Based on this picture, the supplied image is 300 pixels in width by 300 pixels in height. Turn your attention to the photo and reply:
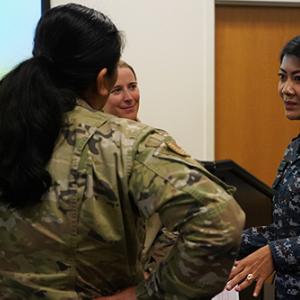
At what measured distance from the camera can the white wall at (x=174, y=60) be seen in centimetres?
336

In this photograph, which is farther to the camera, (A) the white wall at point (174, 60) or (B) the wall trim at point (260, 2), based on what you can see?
(B) the wall trim at point (260, 2)

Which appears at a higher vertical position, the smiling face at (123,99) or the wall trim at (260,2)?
the wall trim at (260,2)

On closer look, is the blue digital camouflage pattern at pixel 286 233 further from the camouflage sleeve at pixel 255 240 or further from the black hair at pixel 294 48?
the black hair at pixel 294 48

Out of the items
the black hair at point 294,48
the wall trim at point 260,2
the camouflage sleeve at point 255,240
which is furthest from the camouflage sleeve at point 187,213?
the wall trim at point 260,2

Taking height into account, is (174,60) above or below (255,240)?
above

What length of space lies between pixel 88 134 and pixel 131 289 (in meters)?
0.32

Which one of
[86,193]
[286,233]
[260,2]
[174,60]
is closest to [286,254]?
[286,233]

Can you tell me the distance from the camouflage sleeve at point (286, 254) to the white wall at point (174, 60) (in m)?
1.94

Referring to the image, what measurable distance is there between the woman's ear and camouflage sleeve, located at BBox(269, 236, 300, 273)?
73 centimetres

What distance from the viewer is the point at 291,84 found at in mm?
1873

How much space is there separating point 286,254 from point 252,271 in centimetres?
14

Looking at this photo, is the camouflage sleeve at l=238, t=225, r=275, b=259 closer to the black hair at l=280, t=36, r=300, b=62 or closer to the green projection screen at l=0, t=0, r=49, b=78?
the black hair at l=280, t=36, r=300, b=62

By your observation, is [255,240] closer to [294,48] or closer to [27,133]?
[294,48]

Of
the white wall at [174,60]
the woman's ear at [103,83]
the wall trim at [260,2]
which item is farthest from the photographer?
the wall trim at [260,2]
